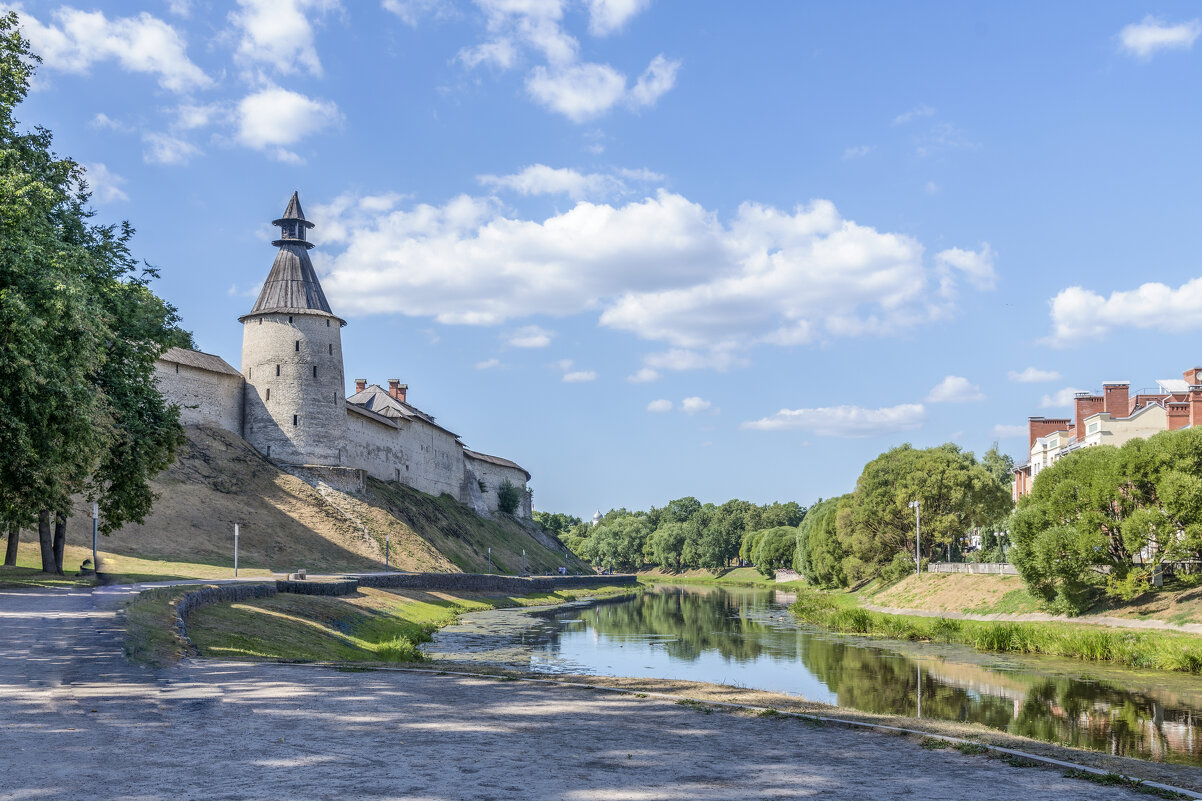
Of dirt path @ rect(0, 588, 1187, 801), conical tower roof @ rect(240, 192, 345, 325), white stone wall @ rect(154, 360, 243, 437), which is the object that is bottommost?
dirt path @ rect(0, 588, 1187, 801)

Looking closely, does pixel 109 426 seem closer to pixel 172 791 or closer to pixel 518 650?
pixel 518 650

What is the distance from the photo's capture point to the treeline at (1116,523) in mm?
37375

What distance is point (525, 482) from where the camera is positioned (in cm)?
12800

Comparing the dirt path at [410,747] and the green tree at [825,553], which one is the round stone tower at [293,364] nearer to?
the green tree at [825,553]

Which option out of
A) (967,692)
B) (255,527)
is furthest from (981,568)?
(255,527)

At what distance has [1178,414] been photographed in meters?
58.5

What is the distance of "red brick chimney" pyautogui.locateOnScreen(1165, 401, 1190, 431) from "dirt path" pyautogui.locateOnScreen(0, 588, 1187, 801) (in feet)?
183

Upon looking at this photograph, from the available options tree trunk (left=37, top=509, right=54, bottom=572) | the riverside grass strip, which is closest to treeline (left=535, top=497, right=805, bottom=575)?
the riverside grass strip

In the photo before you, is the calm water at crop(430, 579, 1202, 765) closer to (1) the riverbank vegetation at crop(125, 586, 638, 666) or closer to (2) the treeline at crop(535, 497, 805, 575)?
(1) the riverbank vegetation at crop(125, 586, 638, 666)

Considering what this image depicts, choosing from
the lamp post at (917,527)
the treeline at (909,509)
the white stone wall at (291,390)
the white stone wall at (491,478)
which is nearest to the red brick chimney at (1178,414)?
the treeline at (909,509)

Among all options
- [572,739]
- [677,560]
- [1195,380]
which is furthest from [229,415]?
[677,560]

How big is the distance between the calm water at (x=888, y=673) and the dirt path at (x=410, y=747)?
9.91 m

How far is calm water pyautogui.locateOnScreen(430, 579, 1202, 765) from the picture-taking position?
69.1ft

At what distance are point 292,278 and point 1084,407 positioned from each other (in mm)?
60313
